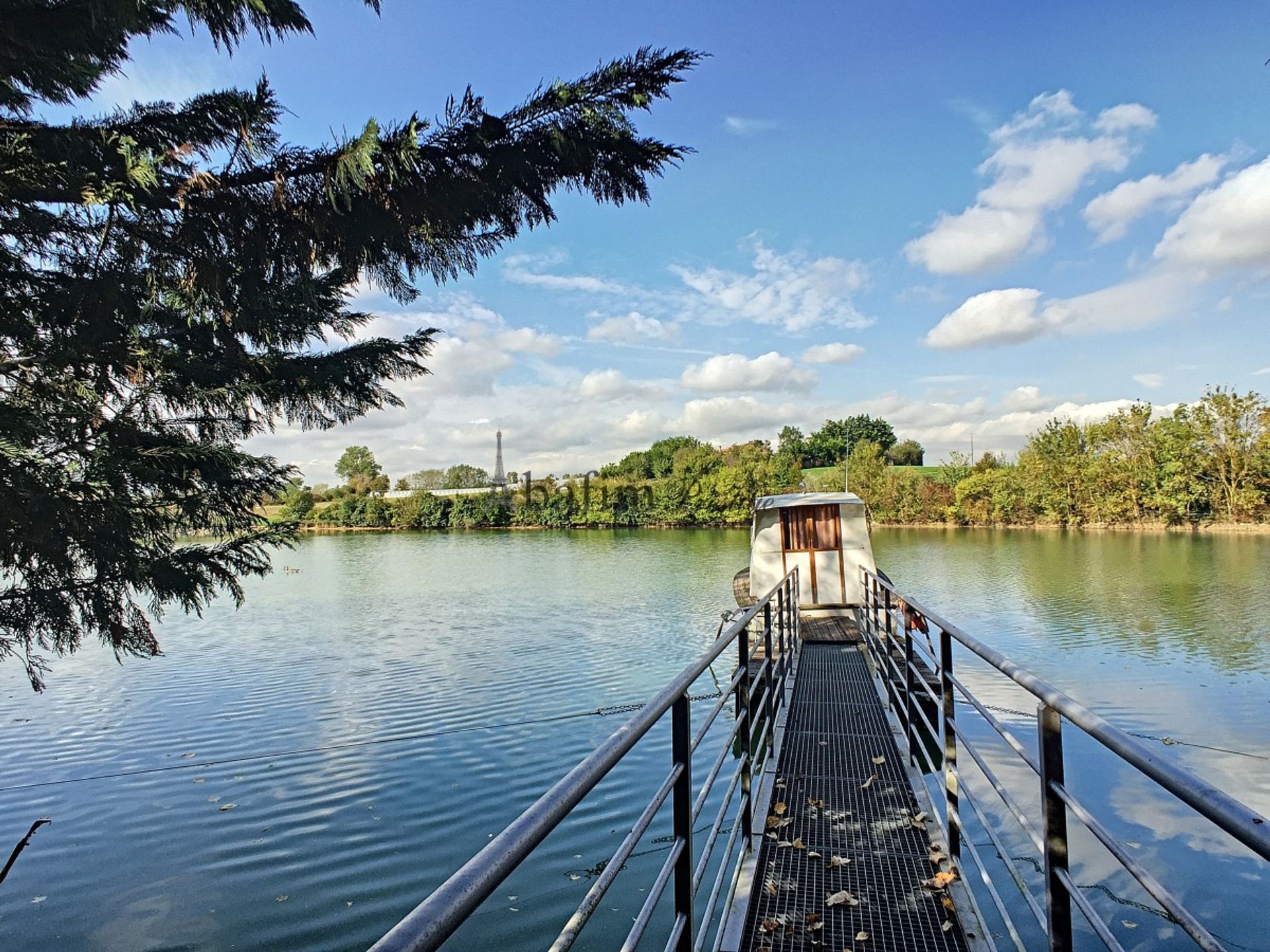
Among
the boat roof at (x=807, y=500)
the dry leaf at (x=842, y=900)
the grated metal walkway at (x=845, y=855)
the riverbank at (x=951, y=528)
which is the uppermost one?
the boat roof at (x=807, y=500)

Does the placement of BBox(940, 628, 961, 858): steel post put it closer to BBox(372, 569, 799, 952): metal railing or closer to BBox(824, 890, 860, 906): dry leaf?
BBox(824, 890, 860, 906): dry leaf

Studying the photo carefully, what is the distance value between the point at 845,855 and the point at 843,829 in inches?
12.3

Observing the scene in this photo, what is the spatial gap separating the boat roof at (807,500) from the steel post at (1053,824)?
35.9 ft

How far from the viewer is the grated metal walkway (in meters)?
2.93

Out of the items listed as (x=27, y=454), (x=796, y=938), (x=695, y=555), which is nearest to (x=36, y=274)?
(x=27, y=454)

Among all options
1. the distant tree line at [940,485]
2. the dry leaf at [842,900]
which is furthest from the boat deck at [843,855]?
the distant tree line at [940,485]

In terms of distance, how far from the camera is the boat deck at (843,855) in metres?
2.93

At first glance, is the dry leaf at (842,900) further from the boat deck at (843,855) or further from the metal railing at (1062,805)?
the metal railing at (1062,805)

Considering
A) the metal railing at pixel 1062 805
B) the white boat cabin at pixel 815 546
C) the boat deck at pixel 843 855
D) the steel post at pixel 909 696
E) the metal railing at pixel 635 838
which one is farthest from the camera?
the white boat cabin at pixel 815 546

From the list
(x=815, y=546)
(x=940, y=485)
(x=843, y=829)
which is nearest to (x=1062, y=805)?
(x=843, y=829)

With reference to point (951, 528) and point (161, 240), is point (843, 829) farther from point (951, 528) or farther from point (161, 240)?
point (951, 528)

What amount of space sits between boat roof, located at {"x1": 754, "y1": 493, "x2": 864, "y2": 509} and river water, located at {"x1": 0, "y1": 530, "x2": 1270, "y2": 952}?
3.05 metres

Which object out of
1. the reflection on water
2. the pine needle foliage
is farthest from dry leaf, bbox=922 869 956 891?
the pine needle foliage

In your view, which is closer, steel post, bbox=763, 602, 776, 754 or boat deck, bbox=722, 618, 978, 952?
boat deck, bbox=722, 618, 978, 952
